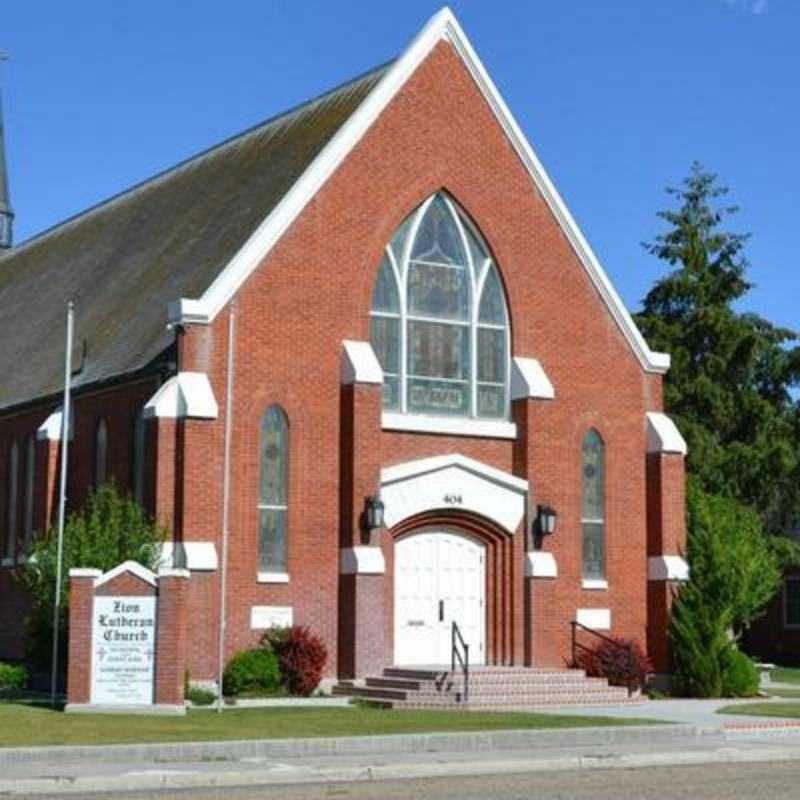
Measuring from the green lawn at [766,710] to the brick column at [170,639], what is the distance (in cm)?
913

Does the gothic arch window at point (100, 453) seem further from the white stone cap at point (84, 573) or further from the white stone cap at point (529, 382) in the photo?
the white stone cap at point (529, 382)

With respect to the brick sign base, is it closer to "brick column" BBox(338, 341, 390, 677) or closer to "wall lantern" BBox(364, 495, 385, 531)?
"brick column" BBox(338, 341, 390, 677)

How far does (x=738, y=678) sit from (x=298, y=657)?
9.16 m

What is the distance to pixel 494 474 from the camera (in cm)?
3203

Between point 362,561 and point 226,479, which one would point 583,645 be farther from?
point 226,479

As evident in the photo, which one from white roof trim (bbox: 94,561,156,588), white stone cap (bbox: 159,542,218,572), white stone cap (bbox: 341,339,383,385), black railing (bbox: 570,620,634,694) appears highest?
white stone cap (bbox: 341,339,383,385)

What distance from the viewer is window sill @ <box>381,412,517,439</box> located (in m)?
31.3

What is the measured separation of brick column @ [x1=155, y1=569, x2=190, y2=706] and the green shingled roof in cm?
624

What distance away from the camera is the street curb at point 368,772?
656 inches

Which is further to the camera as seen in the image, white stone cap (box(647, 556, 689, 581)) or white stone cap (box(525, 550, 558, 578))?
white stone cap (box(647, 556, 689, 581))

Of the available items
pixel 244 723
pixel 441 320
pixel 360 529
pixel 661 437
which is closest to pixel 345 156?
pixel 441 320

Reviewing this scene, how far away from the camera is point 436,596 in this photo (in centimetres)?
3166

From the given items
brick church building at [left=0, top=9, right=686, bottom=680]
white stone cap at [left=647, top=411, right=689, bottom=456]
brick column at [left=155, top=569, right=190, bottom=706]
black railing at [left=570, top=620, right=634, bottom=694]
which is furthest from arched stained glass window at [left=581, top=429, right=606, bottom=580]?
brick column at [left=155, top=569, right=190, bottom=706]

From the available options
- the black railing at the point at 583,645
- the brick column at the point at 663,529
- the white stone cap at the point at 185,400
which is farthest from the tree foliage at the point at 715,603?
the white stone cap at the point at 185,400
